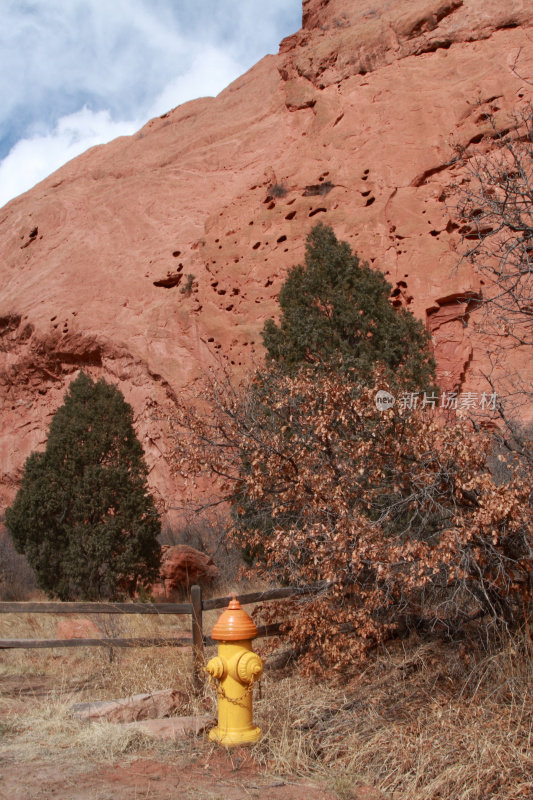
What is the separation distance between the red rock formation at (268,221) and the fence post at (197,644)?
918 centimetres

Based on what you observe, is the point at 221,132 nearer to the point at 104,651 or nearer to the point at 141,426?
the point at 141,426

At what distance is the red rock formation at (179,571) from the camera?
13.3 meters

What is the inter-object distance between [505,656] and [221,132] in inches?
966

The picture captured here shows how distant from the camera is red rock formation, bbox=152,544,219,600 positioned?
13.3 m

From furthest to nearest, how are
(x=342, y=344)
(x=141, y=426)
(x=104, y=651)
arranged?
(x=141, y=426) < (x=342, y=344) < (x=104, y=651)

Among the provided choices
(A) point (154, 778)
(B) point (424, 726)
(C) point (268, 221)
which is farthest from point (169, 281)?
(A) point (154, 778)

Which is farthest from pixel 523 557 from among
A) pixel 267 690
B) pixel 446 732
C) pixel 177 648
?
pixel 177 648

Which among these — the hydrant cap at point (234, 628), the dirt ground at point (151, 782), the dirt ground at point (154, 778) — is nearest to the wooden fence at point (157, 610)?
the hydrant cap at point (234, 628)

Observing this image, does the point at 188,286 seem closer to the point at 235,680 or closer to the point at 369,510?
the point at 369,510

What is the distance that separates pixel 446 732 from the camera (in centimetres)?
457

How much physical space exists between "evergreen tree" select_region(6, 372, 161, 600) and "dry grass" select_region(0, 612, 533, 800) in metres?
4.93

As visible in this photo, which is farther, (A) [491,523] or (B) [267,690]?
(B) [267,690]

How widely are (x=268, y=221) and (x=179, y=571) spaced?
33.9 ft

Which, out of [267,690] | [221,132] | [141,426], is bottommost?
[267,690]
